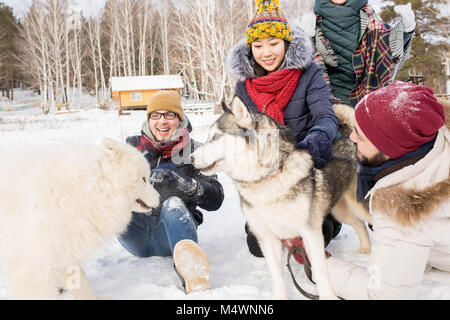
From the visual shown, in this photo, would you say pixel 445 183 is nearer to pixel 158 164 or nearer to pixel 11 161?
pixel 158 164

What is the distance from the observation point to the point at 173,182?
2.21 m

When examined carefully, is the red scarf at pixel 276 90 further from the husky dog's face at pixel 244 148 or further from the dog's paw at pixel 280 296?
the dog's paw at pixel 280 296

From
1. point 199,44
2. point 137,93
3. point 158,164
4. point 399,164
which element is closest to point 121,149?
point 158,164

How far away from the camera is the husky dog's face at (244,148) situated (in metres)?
1.87

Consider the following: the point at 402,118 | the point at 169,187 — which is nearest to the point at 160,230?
the point at 169,187

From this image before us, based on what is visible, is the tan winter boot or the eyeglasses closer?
the tan winter boot

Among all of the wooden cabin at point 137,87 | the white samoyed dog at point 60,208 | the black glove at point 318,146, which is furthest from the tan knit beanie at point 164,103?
the wooden cabin at point 137,87

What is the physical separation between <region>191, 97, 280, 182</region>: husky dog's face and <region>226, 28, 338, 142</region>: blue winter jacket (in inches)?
15.5

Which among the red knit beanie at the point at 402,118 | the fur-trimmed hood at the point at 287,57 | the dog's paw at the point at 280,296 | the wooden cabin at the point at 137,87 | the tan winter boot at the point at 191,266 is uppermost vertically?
the wooden cabin at the point at 137,87

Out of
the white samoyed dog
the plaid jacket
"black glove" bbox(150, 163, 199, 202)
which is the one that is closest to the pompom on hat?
the plaid jacket

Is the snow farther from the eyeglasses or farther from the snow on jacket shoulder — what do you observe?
the eyeglasses

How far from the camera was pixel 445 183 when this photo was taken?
1339mm

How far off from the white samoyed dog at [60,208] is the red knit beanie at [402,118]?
4.18 ft

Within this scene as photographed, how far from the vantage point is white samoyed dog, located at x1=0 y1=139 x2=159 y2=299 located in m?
1.41
